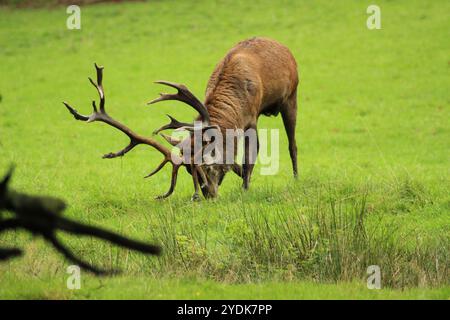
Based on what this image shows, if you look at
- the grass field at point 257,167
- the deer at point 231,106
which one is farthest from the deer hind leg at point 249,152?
the grass field at point 257,167

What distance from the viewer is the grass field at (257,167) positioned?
7.09 m

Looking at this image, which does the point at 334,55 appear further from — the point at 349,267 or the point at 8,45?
the point at 349,267

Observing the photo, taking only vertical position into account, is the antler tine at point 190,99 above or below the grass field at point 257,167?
above

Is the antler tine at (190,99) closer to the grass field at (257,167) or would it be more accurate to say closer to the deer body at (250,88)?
the deer body at (250,88)

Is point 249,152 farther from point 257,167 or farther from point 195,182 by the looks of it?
point 257,167

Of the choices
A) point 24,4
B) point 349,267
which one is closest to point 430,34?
point 24,4

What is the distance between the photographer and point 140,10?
3077 cm

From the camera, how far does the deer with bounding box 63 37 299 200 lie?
392 inches

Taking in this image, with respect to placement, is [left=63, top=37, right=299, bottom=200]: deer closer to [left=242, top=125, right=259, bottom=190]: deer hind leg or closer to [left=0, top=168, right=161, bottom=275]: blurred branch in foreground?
[left=242, top=125, right=259, bottom=190]: deer hind leg

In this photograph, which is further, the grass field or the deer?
the deer

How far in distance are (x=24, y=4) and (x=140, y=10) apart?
5091 millimetres

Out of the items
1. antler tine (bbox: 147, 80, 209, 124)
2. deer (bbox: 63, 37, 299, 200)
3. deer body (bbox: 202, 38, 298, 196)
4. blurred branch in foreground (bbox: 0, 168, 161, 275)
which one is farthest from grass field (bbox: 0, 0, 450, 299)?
blurred branch in foreground (bbox: 0, 168, 161, 275)

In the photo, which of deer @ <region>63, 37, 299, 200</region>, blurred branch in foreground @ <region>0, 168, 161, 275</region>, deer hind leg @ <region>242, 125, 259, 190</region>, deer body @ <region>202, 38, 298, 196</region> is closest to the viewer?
blurred branch in foreground @ <region>0, 168, 161, 275</region>

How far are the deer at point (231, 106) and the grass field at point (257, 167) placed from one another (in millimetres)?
388
